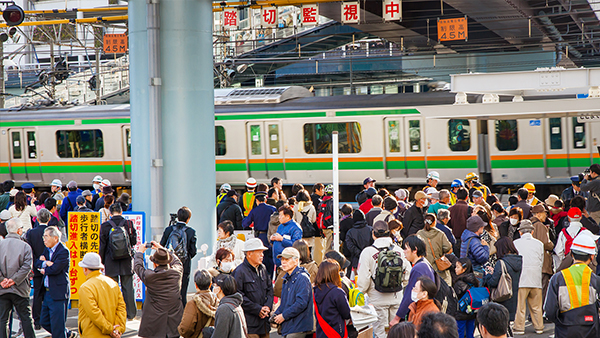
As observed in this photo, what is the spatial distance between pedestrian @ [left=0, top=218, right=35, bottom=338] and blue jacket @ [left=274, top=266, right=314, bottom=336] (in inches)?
126

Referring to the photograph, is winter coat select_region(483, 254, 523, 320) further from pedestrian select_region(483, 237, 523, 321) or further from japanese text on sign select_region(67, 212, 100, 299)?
japanese text on sign select_region(67, 212, 100, 299)

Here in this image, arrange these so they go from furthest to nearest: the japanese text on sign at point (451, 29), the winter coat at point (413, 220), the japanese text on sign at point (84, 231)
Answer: the japanese text on sign at point (451, 29) → the winter coat at point (413, 220) → the japanese text on sign at point (84, 231)

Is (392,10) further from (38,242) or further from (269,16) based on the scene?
(38,242)

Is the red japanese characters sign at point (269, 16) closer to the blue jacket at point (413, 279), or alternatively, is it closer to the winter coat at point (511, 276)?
the winter coat at point (511, 276)

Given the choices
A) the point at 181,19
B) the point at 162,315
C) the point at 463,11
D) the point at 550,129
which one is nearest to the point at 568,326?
the point at 162,315

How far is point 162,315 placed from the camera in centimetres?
671

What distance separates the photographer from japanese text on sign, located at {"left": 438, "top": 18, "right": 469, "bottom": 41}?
19312 mm

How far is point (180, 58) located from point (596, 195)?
22.6ft

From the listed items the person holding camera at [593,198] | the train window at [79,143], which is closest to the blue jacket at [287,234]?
the person holding camera at [593,198]

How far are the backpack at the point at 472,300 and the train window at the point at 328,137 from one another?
10638mm

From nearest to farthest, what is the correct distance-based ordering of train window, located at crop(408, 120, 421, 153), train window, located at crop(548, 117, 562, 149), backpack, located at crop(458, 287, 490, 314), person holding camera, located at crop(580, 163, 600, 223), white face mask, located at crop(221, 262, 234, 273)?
1. white face mask, located at crop(221, 262, 234, 273)
2. backpack, located at crop(458, 287, 490, 314)
3. person holding camera, located at crop(580, 163, 600, 223)
4. train window, located at crop(548, 117, 562, 149)
5. train window, located at crop(408, 120, 421, 153)

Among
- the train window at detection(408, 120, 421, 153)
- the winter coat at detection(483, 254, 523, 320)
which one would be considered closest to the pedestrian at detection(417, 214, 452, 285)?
the winter coat at detection(483, 254, 523, 320)

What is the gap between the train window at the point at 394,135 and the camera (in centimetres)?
1716

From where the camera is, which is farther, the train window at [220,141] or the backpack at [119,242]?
the train window at [220,141]
